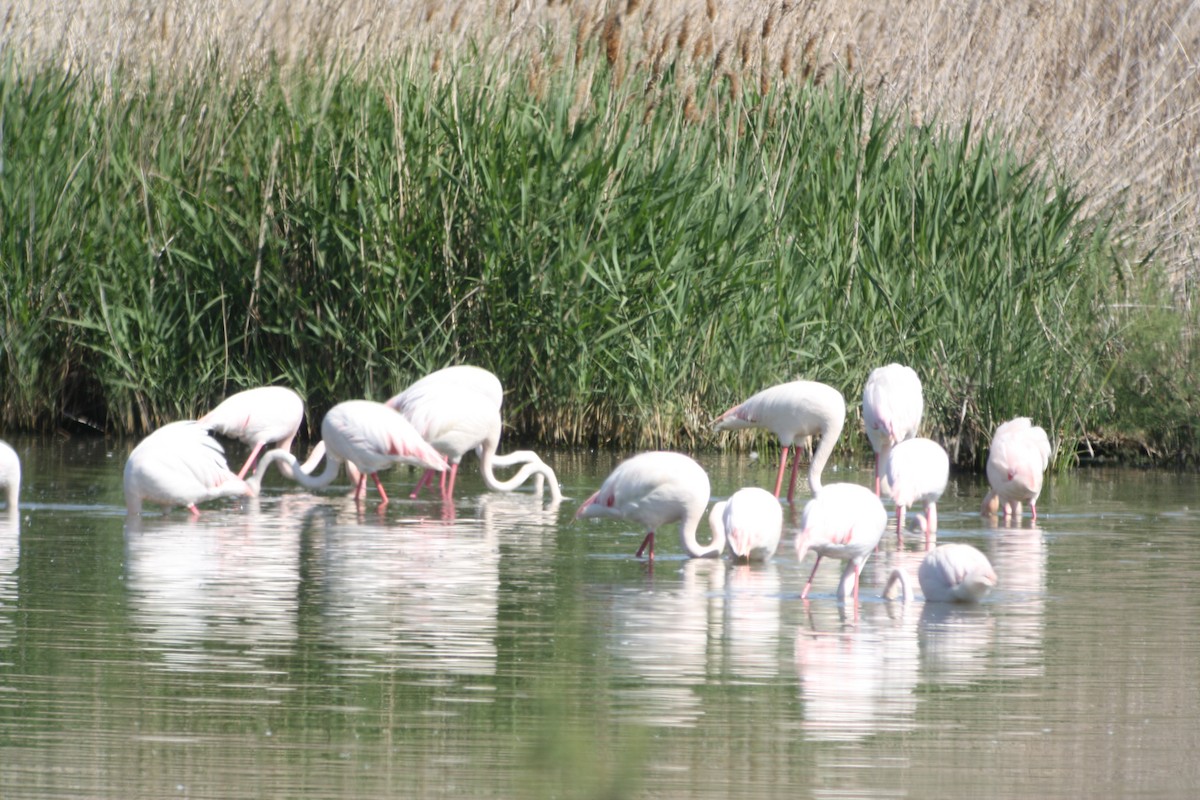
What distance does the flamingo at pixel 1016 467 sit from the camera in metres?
8.16

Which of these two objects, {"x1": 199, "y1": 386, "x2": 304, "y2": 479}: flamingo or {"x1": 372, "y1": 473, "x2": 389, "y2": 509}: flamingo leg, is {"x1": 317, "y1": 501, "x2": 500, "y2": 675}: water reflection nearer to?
{"x1": 372, "y1": 473, "x2": 389, "y2": 509}: flamingo leg

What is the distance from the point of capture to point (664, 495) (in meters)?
7.03

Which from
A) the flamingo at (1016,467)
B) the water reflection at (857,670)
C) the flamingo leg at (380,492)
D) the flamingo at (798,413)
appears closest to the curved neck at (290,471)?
the flamingo leg at (380,492)

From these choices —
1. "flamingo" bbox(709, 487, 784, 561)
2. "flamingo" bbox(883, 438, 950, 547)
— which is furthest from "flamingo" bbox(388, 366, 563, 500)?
"flamingo" bbox(709, 487, 784, 561)

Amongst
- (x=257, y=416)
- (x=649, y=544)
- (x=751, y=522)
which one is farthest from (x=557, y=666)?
(x=257, y=416)

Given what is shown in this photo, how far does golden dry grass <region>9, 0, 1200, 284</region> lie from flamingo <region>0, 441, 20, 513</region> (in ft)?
13.1

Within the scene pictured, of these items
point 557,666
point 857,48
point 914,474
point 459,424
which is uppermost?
point 857,48

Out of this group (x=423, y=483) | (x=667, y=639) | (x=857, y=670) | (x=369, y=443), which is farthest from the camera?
(x=423, y=483)

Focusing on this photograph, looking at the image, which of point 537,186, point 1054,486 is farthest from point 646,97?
point 1054,486

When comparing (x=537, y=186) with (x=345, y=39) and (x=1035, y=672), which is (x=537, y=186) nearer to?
(x=345, y=39)

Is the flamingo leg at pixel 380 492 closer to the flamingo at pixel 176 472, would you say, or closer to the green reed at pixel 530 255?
the flamingo at pixel 176 472

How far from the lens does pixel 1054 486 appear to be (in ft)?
32.8

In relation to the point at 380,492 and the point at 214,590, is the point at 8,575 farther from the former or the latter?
the point at 380,492

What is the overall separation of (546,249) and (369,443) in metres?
2.51
